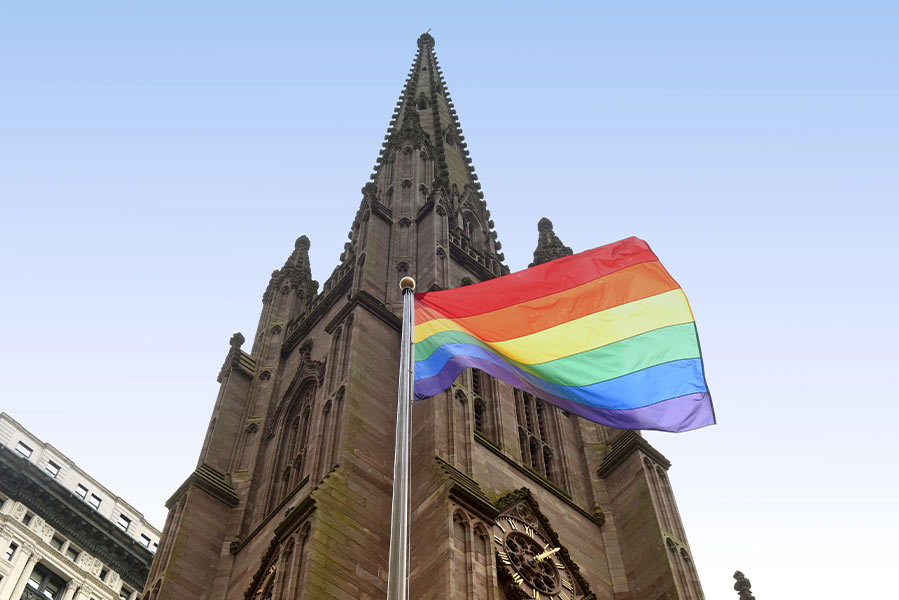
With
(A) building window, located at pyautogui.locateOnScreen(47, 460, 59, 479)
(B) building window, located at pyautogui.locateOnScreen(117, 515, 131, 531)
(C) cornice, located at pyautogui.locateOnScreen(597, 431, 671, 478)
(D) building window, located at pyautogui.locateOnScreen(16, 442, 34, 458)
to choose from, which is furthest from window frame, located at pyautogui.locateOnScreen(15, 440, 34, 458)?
(C) cornice, located at pyautogui.locateOnScreen(597, 431, 671, 478)

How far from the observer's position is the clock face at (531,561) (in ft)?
79.3

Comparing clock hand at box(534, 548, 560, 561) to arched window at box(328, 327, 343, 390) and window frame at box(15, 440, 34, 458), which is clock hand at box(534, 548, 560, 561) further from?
window frame at box(15, 440, 34, 458)

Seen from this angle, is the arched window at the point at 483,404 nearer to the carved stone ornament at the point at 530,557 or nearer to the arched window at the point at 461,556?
the carved stone ornament at the point at 530,557

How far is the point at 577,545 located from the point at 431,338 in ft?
38.7

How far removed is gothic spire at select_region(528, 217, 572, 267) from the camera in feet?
146

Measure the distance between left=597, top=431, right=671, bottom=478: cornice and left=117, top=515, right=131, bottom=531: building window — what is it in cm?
4091

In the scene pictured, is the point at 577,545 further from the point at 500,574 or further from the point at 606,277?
the point at 606,277

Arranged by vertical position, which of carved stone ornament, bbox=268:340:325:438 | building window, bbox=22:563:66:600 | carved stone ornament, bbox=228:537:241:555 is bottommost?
carved stone ornament, bbox=228:537:241:555

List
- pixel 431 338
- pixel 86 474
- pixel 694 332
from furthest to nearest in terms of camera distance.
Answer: pixel 86 474, pixel 694 332, pixel 431 338

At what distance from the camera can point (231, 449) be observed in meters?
36.2

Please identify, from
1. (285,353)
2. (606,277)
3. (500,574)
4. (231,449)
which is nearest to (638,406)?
(606,277)

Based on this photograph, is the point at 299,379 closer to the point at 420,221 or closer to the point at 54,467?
the point at 420,221

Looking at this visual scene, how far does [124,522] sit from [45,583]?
11.3 meters

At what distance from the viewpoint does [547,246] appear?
45750 millimetres
